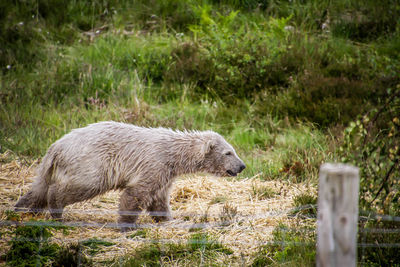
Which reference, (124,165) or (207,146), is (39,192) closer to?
(124,165)

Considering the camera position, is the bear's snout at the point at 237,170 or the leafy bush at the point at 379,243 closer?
the leafy bush at the point at 379,243

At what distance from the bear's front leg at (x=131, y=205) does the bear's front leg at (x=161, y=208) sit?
0.22 metres

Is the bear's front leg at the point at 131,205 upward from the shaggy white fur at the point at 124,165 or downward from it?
downward

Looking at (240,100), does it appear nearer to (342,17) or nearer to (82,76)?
(82,76)

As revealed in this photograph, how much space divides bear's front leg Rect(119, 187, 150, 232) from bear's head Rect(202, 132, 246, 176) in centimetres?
100

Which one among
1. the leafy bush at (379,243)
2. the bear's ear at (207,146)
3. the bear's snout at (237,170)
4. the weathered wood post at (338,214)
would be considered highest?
the weathered wood post at (338,214)

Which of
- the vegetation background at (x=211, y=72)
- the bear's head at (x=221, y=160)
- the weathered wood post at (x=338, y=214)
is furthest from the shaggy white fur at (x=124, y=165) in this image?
the weathered wood post at (x=338, y=214)

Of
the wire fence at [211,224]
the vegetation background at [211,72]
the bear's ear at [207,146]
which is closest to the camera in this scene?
the wire fence at [211,224]

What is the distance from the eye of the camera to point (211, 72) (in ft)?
35.2

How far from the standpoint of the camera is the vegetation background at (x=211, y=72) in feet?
28.5

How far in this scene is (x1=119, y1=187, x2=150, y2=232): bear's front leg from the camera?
5449 millimetres

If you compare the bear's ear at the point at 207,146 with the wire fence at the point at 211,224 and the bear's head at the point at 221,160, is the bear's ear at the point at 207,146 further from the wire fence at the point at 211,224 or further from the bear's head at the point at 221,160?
the wire fence at the point at 211,224

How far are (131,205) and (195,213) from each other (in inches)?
36.8

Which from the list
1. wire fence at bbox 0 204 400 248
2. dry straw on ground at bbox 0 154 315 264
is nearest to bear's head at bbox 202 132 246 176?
dry straw on ground at bbox 0 154 315 264
